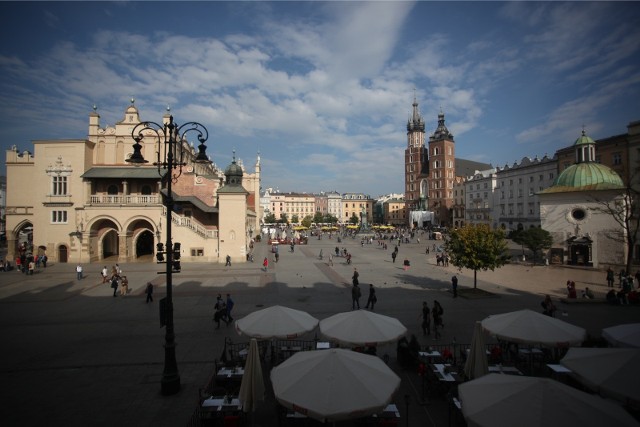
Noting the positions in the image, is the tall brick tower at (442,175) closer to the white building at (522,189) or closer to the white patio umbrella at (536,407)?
the white building at (522,189)

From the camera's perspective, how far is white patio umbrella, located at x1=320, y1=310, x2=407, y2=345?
360 inches

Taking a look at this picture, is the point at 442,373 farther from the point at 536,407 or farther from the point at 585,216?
the point at 585,216

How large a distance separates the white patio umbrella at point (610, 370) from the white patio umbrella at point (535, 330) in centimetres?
138

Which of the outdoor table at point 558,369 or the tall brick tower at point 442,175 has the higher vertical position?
the tall brick tower at point 442,175

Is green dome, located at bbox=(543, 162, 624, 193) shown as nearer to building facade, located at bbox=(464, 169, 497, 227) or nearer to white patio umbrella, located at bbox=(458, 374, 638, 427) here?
white patio umbrella, located at bbox=(458, 374, 638, 427)

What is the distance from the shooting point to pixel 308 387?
6.23m

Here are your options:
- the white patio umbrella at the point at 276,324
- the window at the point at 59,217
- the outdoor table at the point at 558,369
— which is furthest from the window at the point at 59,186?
the outdoor table at the point at 558,369

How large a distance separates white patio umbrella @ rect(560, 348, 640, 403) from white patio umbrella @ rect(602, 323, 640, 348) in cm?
237

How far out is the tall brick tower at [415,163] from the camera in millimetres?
118500

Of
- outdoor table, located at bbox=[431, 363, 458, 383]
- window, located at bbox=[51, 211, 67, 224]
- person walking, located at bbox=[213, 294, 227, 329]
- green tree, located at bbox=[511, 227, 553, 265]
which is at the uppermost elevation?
window, located at bbox=[51, 211, 67, 224]

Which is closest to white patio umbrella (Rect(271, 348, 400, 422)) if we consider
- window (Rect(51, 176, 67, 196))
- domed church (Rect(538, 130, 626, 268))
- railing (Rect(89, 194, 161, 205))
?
domed church (Rect(538, 130, 626, 268))

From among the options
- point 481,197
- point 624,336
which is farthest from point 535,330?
point 481,197

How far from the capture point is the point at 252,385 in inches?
Answer: 299

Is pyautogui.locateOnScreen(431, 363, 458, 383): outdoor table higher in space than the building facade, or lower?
lower
